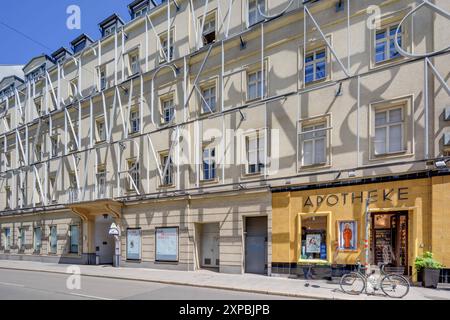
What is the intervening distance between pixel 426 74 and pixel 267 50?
292 inches

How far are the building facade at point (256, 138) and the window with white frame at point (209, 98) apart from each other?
92mm

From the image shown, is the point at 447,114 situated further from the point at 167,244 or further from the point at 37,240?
the point at 37,240

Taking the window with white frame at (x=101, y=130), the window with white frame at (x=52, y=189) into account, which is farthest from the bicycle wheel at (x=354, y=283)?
the window with white frame at (x=52, y=189)

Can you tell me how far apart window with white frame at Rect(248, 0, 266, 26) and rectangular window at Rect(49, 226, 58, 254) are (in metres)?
20.5

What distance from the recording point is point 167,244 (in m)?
21.2

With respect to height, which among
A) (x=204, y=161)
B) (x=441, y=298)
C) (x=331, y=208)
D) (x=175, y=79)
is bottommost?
(x=441, y=298)

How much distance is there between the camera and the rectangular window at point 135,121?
24.5 metres

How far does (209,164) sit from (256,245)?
4.89 m

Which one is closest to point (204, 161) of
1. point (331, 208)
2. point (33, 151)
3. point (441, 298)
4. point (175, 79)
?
point (175, 79)

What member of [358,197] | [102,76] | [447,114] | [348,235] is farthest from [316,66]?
[102,76]

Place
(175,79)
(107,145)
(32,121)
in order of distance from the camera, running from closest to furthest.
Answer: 1. (175,79)
2. (107,145)
3. (32,121)

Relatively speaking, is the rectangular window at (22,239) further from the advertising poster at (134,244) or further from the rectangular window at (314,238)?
the rectangular window at (314,238)
